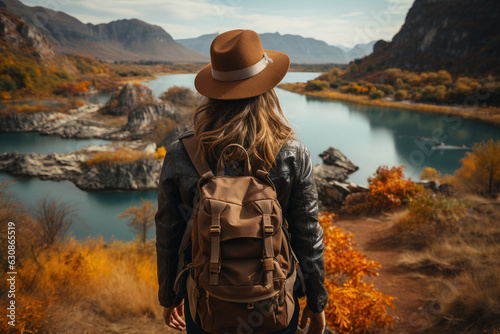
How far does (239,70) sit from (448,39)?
162 ft

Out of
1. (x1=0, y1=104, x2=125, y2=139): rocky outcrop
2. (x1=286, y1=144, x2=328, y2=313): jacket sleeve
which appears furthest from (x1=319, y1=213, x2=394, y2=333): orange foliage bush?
(x1=0, y1=104, x2=125, y2=139): rocky outcrop

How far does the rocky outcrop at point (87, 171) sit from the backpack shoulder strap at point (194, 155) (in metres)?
23.8

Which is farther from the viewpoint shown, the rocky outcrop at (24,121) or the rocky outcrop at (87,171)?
the rocky outcrop at (24,121)

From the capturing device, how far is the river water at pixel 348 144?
1920cm

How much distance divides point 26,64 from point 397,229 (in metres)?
37.8

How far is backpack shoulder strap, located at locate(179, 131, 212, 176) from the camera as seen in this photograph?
44.8 inches

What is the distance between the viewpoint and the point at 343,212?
10.9m

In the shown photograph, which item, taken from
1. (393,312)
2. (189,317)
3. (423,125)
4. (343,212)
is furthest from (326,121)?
(189,317)

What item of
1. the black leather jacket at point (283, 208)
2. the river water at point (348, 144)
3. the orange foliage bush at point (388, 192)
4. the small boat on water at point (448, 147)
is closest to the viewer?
the black leather jacket at point (283, 208)

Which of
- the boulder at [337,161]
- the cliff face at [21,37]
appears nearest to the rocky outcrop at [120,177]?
the boulder at [337,161]

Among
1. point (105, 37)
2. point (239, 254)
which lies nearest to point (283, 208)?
point (239, 254)

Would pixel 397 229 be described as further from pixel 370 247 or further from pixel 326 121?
pixel 326 121

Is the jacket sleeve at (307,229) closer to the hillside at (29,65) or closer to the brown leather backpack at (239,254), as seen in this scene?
the brown leather backpack at (239,254)

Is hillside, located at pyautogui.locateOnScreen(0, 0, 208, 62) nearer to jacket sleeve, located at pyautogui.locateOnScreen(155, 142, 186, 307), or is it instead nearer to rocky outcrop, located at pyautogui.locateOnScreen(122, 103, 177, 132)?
rocky outcrop, located at pyautogui.locateOnScreen(122, 103, 177, 132)
